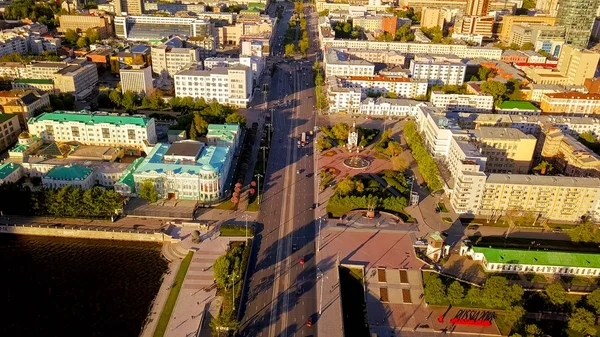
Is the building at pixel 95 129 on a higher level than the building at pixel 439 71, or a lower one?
lower

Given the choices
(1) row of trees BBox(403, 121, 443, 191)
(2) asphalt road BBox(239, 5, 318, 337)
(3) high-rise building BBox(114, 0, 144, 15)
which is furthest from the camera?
(3) high-rise building BBox(114, 0, 144, 15)

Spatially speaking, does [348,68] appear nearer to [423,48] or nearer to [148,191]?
[423,48]

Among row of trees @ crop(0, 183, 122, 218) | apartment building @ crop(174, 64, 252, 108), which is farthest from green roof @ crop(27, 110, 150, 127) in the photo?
apartment building @ crop(174, 64, 252, 108)

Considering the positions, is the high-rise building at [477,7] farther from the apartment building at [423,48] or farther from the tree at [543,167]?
the tree at [543,167]

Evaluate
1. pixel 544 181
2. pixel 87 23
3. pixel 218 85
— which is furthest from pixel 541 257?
pixel 87 23

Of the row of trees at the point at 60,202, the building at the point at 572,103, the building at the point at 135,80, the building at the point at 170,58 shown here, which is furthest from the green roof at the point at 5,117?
the building at the point at 572,103

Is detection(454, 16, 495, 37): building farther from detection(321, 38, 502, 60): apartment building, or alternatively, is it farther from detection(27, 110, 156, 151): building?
detection(27, 110, 156, 151): building
